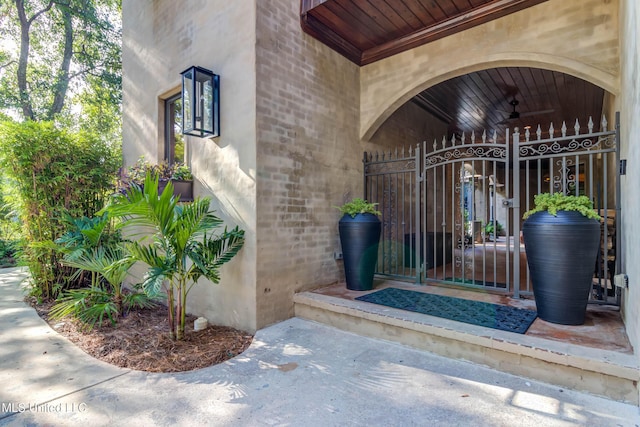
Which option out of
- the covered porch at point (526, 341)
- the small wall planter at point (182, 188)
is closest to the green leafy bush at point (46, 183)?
the small wall planter at point (182, 188)

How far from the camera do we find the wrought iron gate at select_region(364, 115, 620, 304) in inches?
130

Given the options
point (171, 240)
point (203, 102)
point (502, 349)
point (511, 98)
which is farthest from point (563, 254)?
point (511, 98)

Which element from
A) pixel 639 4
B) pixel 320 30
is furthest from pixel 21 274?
pixel 639 4

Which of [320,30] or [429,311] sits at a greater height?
[320,30]

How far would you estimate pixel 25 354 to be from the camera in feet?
9.68

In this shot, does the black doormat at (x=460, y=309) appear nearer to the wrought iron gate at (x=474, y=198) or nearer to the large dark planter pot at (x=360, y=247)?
the large dark planter pot at (x=360, y=247)

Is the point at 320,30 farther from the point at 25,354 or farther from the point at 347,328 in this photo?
the point at 25,354

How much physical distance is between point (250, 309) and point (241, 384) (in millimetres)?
1117

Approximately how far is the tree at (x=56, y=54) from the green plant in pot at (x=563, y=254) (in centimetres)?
1252

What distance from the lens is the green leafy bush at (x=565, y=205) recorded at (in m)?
2.66

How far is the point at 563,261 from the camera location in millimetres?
2674

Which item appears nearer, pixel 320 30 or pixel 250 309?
pixel 250 309

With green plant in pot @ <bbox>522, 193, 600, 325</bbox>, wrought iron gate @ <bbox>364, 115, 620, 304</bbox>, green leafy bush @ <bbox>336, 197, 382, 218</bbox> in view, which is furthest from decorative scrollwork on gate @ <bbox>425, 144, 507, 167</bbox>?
green plant in pot @ <bbox>522, 193, 600, 325</bbox>

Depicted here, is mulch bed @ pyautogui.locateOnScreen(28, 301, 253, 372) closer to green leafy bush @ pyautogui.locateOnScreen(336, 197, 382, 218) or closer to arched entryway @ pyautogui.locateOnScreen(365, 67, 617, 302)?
green leafy bush @ pyautogui.locateOnScreen(336, 197, 382, 218)
